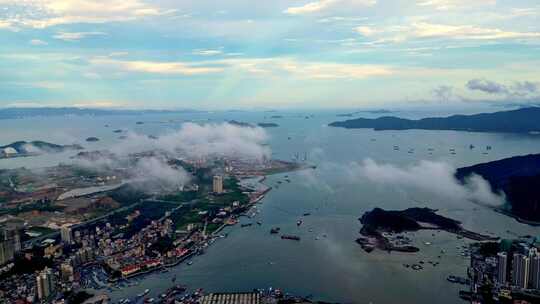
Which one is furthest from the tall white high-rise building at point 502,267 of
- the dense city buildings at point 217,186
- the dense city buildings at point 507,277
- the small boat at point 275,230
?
the dense city buildings at point 217,186

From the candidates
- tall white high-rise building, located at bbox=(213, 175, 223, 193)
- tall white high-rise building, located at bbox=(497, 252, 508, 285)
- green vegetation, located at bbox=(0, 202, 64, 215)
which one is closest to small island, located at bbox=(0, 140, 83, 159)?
green vegetation, located at bbox=(0, 202, 64, 215)

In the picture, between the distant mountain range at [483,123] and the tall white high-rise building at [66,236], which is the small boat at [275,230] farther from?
the distant mountain range at [483,123]

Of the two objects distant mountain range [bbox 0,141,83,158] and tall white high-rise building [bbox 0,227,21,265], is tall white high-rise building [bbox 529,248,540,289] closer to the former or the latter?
tall white high-rise building [bbox 0,227,21,265]

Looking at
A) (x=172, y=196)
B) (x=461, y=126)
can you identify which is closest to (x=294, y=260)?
(x=172, y=196)

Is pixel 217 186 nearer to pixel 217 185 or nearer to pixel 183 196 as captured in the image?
pixel 217 185

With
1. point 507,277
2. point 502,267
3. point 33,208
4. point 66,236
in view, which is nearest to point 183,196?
point 33,208
